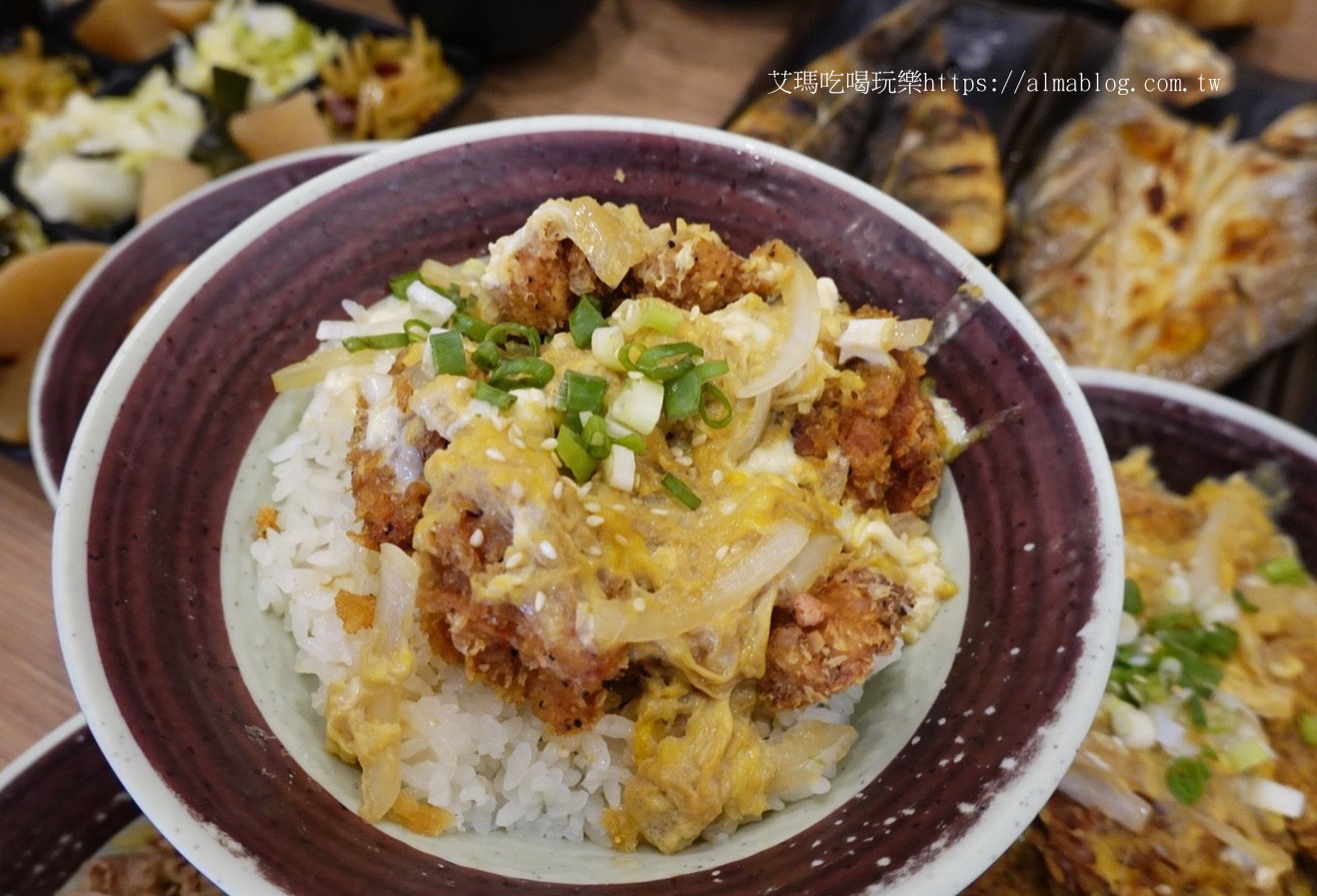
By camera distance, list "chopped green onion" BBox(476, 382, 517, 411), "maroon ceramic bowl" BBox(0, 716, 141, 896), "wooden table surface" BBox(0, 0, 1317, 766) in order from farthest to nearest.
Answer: "wooden table surface" BBox(0, 0, 1317, 766)
"maroon ceramic bowl" BBox(0, 716, 141, 896)
"chopped green onion" BBox(476, 382, 517, 411)

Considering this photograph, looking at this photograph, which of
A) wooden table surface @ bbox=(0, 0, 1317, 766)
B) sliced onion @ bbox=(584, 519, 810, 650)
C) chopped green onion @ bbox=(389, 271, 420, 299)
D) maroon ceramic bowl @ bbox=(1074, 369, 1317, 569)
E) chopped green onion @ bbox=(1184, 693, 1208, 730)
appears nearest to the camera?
sliced onion @ bbox=(584, 519, 810, 650)

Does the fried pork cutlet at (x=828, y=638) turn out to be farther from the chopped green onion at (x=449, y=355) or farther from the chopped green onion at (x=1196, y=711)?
the chopped green onion at (x=1196, y=711)

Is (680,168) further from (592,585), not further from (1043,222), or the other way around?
(1043,222)

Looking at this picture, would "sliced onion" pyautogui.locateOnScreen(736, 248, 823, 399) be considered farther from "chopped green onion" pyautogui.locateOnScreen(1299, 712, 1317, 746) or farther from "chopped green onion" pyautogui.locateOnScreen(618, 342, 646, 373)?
"chopped green onion" pyautogui.locateOnScreen(1299, 712, 1317, 746)

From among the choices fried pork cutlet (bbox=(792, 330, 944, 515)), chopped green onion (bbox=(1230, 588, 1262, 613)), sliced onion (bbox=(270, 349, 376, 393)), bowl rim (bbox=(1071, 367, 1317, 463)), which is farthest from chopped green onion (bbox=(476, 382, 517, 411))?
chopped green onion (bbox=(1230, 588, 1262, 613))

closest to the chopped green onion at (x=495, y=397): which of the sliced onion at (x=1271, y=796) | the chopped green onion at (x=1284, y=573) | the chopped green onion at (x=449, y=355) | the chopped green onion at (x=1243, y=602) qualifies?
the chopped green onion at (x=449, y=355)

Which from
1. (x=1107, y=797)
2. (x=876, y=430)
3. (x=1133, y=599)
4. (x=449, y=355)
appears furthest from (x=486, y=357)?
(x=1133, y=599)

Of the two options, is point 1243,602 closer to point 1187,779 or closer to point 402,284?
point 1187,779
